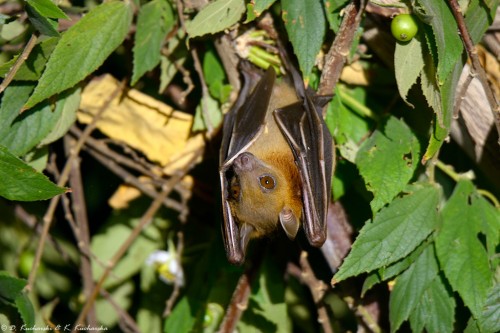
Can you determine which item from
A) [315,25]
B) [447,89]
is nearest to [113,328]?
[315,25]

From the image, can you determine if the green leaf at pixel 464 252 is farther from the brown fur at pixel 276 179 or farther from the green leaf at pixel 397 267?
the brown fur at pixel 276 179

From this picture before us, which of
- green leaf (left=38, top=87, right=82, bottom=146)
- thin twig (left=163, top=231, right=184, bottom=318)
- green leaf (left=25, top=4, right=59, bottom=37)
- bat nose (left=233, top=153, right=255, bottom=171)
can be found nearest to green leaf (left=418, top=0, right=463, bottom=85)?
bat nose (left=233, top=153, right=255, bottom=171)

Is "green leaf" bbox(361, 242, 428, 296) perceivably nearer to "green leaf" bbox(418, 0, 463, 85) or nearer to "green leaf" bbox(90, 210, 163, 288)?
"green leaf" bbox(418, 0, 463, 85)

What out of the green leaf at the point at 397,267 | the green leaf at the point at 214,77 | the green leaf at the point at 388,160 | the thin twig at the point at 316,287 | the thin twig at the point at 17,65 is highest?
the thin twig at the point at 17,65

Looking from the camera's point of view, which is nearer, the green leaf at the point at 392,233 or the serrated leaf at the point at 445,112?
the serrated leaf at the point at 445,112

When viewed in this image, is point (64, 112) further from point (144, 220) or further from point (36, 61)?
point (144, 220)

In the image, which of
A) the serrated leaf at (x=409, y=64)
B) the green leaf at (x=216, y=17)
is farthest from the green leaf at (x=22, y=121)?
the serrated leaf at (x=409, y=64)

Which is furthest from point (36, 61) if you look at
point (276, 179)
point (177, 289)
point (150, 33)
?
point (177, 289)

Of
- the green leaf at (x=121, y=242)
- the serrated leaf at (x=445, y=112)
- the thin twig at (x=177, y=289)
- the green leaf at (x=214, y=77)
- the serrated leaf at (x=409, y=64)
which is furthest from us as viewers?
the green leaf at (x=121, y=242)
